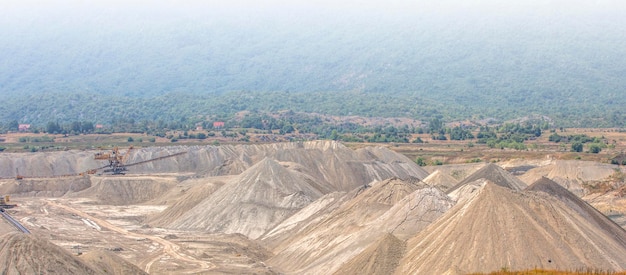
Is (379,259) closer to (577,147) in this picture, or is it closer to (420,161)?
(420,161)

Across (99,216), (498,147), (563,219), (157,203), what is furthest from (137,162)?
(563,219)

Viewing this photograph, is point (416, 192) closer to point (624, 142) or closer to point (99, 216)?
point (99, 216)

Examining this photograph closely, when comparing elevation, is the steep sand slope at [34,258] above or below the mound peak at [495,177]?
above

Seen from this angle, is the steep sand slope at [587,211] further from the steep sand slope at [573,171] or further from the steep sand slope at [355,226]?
the steep sand slope at [573,171]

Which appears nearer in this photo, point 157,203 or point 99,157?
point 157,203

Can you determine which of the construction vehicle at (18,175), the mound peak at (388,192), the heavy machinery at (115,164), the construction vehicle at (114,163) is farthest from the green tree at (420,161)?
the mound peak at (388,192)

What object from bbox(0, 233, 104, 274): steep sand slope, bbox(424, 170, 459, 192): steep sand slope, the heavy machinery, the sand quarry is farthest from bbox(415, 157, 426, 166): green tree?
bbox(0, 233, 104, 274): steep sand slope
